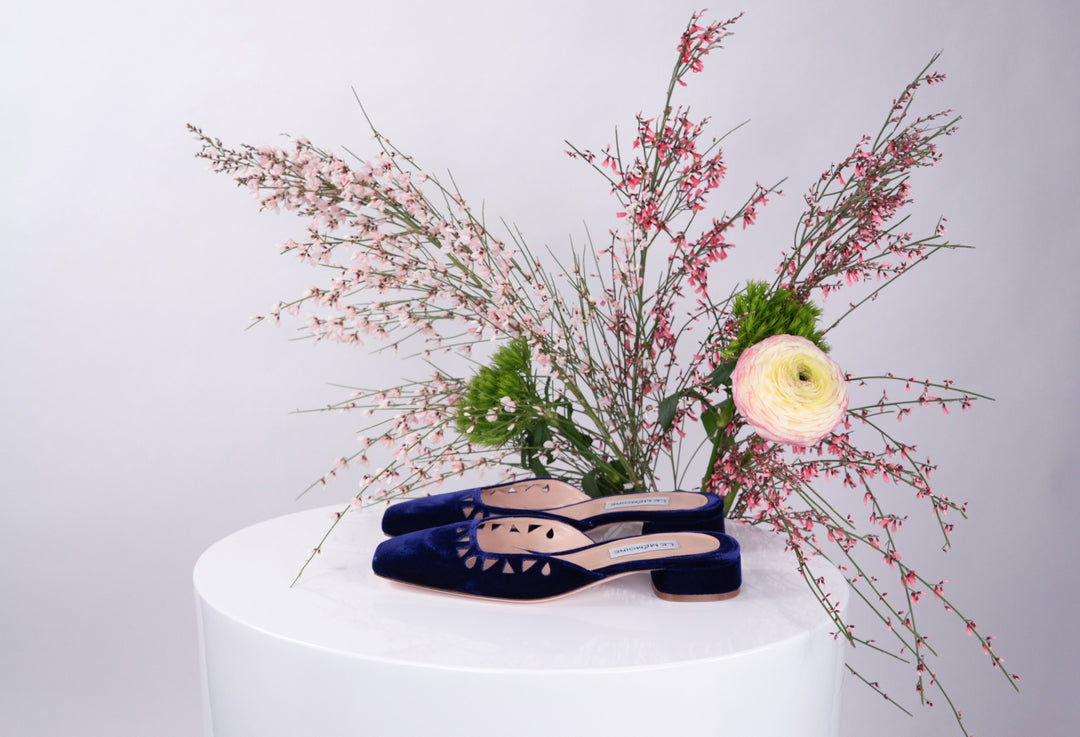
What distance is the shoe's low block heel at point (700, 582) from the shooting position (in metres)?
1.26

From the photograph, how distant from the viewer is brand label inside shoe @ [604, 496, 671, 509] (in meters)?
1.43

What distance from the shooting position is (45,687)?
224cm

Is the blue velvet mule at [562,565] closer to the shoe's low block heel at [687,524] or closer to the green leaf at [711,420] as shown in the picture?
the shoe's low block heel at [687,524]

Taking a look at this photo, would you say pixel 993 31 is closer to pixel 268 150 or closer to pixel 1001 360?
pixel 1001 360

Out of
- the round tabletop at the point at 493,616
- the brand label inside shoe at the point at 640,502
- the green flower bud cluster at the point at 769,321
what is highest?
the green flower bud cluster at the point at 769,321

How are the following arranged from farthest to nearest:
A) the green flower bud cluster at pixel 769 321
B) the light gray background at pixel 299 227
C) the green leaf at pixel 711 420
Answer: the light gray background at pixel 299 227
the green leaf at pixel 711 420
the green flower bud cluster at pixel 769 321

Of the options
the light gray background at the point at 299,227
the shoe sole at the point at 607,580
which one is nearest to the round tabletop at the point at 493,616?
the shoe sole at the point at 607,580

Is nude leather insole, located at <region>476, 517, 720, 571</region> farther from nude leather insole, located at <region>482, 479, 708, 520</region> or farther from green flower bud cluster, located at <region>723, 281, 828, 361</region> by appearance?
green flower bud cluster, located at <region>723, 281, 828, 361</region>

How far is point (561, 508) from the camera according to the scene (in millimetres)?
1457

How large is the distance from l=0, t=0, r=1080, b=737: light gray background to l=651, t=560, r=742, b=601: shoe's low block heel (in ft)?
3.96

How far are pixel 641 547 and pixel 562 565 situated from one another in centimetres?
11

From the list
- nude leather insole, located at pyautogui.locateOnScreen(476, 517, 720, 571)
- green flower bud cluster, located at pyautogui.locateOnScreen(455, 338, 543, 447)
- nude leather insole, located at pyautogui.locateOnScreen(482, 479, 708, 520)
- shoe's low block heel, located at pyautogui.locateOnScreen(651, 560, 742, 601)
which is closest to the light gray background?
green flower bud cluster, located at pyautogui.locateOnScreen(455, 338, 543, 447)

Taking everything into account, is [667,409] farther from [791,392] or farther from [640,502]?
[791,392]

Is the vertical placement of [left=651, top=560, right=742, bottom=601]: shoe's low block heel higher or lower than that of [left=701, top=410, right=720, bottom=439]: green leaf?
lower
